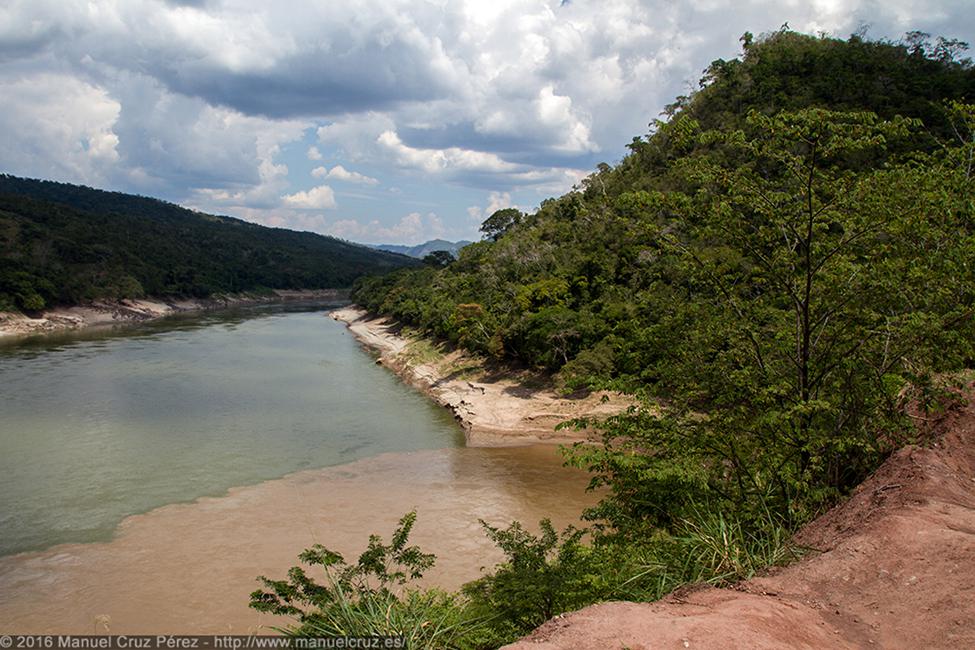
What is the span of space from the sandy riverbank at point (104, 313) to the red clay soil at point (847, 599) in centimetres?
7644

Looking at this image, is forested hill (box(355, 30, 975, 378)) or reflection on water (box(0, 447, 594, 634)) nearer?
reflection on water (box(0, 447, 594, 634))

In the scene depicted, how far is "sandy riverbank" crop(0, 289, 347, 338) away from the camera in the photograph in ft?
219

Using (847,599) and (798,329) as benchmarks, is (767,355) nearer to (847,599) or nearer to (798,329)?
(798,329)

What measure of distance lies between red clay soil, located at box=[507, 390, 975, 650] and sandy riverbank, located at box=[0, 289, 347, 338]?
76440mm

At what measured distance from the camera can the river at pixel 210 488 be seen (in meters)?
15.2

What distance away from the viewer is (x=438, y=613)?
868 centimetres

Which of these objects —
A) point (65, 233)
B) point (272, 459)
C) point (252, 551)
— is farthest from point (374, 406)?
point (65, 233)

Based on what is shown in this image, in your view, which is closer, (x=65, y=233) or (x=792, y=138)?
(x=792, y=138)

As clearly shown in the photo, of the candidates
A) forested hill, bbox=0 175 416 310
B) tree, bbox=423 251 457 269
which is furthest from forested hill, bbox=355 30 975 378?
forested hill, bbox=0 175 416 310

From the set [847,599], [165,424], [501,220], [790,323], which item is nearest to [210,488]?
[165,424]

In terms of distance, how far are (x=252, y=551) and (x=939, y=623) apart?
53.3ft

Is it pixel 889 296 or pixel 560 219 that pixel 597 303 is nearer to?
pixel 560 219

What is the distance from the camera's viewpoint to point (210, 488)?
22.3 meters

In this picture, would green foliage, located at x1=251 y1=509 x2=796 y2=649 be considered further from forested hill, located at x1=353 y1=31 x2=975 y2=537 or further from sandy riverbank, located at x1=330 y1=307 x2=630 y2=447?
sandy riverbank, located at x1=330 y1=307 x2=630 y2=447
